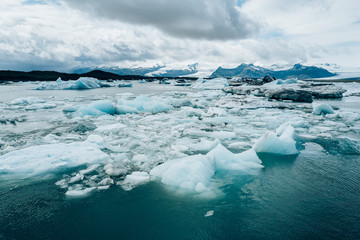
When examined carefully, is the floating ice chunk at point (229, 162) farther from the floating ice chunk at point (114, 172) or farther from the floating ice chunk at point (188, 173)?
the floating ice chunk at point (114, 172)

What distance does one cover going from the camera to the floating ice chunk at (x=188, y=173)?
9.68 ft

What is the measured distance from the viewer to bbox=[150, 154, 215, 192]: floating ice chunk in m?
2.95

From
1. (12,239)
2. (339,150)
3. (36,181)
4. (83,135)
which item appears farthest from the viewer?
(83,135)

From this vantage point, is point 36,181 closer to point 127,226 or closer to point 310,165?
point 127,226

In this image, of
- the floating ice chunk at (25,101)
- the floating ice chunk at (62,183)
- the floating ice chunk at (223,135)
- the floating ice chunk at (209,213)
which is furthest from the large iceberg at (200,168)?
the floating ice chunk at (25,101)

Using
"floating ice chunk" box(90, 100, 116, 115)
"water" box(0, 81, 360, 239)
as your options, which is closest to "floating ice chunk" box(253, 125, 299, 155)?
"water" box(0, 81, 360, 239)

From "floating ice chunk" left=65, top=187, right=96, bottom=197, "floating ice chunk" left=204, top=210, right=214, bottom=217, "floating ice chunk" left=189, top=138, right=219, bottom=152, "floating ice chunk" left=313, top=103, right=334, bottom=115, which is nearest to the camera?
"floating ice chunk" left=204, top=210, right=214, bottom=217

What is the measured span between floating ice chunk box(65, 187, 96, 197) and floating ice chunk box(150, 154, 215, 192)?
36.7 inches

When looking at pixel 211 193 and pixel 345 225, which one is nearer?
pixel 345 225

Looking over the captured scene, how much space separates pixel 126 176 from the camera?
10.8 feet

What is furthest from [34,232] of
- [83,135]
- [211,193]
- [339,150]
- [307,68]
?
[307,68]

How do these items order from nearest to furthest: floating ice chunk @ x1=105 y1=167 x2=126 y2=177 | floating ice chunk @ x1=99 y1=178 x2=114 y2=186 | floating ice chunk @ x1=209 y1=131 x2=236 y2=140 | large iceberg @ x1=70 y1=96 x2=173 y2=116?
1. floating ice chunk @ x1=99 y1=178 x2=114 y2=186
2. floating ice chunk @ x1=105 y1=167 x2=126 y2=177
3. floating ice chunk @ x1=209 y1=131 x2=236 y2=140
4. large iceberg @ x1=70 y1=96 x2=173 y2=116

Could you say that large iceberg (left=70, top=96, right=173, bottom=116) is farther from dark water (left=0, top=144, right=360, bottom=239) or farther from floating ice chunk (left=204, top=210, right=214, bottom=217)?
floating ice chunk (left=204, top=210, right=214, bottom=217)

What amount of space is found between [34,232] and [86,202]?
0.61m
